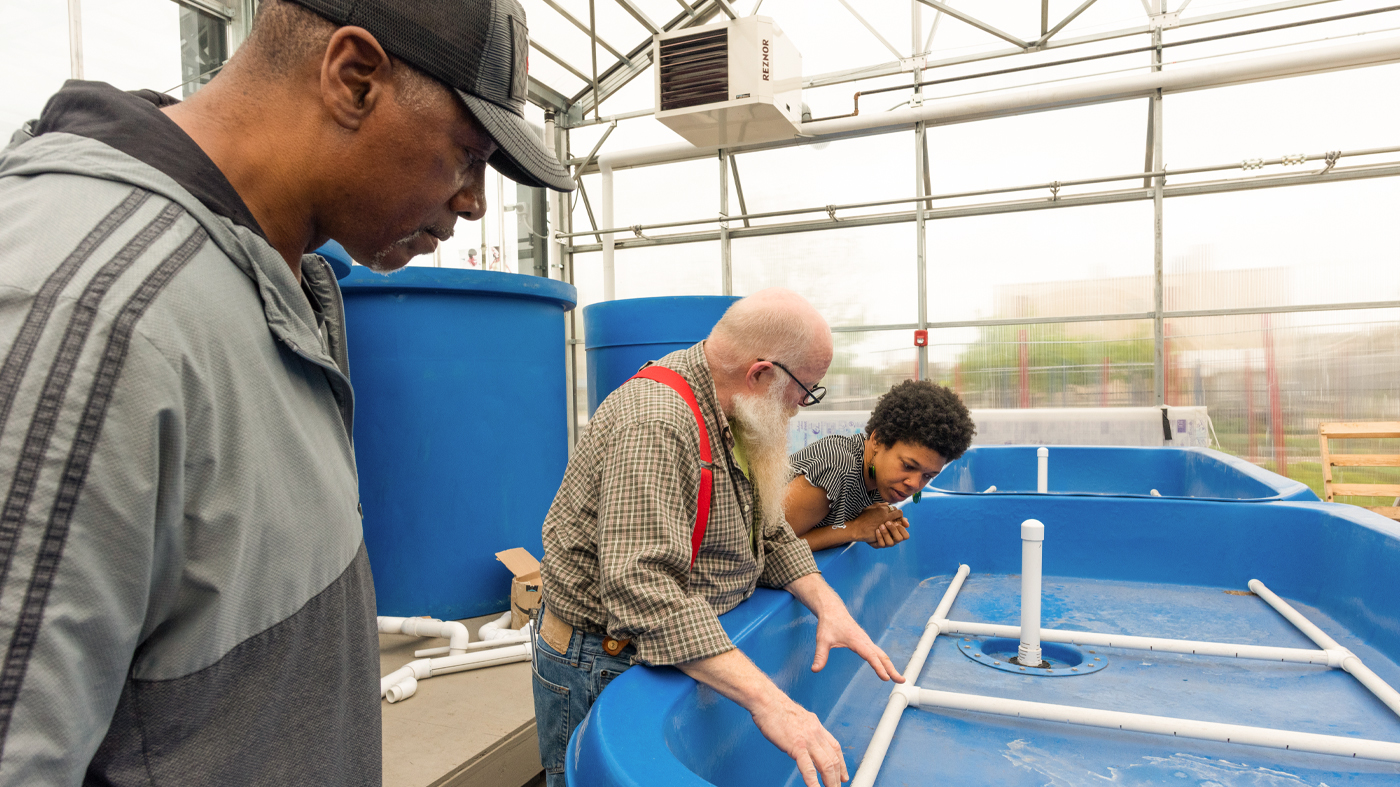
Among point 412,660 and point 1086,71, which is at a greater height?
point 1086,71

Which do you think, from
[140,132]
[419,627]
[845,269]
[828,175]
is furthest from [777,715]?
[828,175]

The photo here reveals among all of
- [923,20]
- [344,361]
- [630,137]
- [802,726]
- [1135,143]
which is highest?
[923,20]

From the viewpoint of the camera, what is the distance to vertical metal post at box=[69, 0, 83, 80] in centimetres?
347

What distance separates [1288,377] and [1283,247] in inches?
39.3

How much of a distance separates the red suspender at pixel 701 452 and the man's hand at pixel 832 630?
0.31m

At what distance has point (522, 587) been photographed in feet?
7.25

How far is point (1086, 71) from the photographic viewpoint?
6219mm

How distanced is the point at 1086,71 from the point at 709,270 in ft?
12.1

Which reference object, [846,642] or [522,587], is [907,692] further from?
[522,587]

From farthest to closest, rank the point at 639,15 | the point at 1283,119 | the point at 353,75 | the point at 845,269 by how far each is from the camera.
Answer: the point at 845,269 → the point at 639,15 → the point at 1283,119 → the point at 353,75

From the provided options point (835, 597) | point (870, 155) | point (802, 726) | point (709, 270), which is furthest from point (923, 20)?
point (802, 726)

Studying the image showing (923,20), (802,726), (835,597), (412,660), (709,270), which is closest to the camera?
(802,726)

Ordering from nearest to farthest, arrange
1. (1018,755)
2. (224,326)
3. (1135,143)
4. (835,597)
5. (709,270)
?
(224,326) → (1018,755) → (835,597) → (1135,143) → (709,270)

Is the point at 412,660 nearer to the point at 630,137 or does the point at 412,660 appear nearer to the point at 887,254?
the point at 887,254
